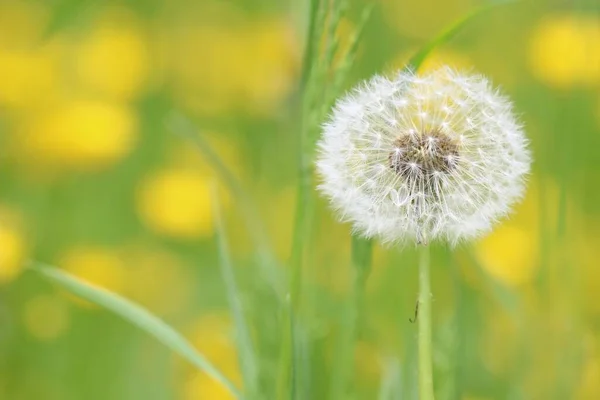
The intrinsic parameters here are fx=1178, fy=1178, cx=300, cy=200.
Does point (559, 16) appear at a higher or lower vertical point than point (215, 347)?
higher

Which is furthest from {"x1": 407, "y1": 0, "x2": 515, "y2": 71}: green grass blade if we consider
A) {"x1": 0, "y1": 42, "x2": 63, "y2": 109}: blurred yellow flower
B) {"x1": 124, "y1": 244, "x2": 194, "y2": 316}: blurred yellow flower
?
{"x1": 0, "y1": 42, "x2": 63, "y2": 109}: blurred yellow flower

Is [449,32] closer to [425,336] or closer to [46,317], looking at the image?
[425,336]

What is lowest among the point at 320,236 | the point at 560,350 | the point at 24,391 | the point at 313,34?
the point at 24,391

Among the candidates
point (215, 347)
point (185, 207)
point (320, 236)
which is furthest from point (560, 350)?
point (185, 207)

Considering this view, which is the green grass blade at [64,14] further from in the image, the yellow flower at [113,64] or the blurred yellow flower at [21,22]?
the blurred yellow flower at [21,22]

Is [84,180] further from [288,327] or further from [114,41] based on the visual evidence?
[288,327]

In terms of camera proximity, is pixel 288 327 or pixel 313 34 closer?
pixel 288 327
